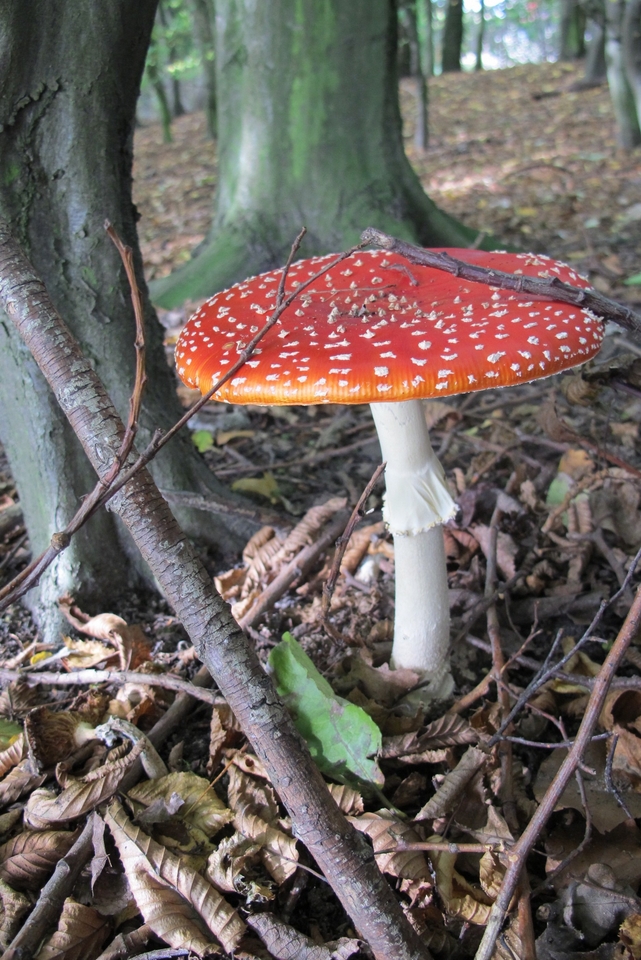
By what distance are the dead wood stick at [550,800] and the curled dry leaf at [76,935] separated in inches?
40.2

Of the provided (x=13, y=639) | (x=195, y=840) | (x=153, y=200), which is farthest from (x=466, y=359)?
(x=153, y=200)

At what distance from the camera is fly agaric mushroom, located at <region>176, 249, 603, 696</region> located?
1.67m

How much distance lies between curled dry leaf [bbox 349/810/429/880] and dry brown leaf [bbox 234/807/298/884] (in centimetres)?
21

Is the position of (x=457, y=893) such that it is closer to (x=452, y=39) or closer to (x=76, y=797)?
(x=76, y=797)

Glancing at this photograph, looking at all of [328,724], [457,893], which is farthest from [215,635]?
[457,893]

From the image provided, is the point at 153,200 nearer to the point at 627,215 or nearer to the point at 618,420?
the point at 627,215

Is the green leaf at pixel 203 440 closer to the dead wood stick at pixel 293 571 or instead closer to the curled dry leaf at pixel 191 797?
the dead wood stick at pixel 293 571

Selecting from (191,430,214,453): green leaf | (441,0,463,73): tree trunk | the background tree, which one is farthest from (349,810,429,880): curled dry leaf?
(441,0,463,73): tree trunk

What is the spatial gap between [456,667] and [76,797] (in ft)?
4.84

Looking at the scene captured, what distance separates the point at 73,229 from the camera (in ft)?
8.37

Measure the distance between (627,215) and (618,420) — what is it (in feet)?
14.3

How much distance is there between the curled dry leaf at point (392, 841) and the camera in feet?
6.23

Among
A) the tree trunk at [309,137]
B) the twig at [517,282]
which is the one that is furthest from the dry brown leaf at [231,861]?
the tree trunk at [309,137]

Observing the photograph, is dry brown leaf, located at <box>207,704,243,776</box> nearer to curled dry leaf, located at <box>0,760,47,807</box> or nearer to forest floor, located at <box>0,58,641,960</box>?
forest floor, located at <box>0,58,641,960</box>
